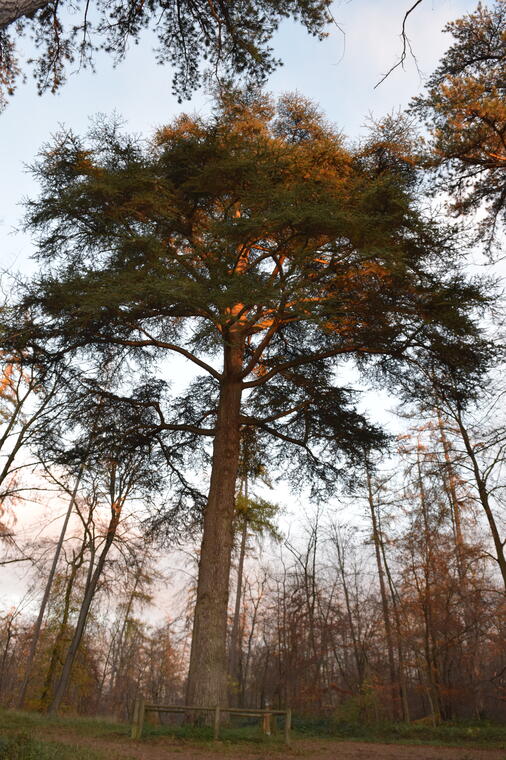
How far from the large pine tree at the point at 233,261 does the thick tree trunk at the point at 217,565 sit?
0.03m

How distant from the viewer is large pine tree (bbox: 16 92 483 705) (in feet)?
26.5

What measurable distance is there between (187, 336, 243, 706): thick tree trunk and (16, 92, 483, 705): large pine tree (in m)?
0.03

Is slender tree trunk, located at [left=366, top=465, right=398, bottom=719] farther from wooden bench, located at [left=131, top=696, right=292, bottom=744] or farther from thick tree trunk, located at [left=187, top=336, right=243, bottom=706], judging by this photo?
wooden bench, located at [left=131, top=696, right=292, bottom=744]

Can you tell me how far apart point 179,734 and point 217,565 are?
250cm

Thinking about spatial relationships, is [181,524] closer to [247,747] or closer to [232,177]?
[247,747]

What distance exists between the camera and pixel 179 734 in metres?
8.13

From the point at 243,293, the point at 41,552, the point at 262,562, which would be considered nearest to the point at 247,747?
the point at 243,293

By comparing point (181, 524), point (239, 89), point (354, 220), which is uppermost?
point (239, 89)

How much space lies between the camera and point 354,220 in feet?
26.0

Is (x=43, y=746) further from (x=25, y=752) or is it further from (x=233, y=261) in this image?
(x=233, y=261)

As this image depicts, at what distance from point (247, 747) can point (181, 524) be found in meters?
5.49

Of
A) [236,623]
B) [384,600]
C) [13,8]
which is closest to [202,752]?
[13,8]

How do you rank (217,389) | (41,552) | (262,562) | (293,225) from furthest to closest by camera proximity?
1. (262,562)
2. (41,552)
3. (217,389)
4. (293,225)

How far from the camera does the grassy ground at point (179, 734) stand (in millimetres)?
4902
